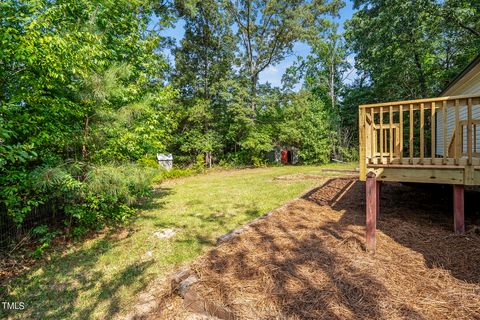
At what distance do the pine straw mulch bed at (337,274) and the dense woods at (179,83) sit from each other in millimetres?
2386

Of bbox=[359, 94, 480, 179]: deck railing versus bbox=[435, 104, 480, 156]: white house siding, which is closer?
bbox=[359, 94, 480, 179]: deck railing

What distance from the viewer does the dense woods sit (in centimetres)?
326

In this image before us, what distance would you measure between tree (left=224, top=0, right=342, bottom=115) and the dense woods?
77 mm

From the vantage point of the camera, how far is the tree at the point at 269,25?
16.0m

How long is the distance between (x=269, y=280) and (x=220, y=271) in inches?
21.7

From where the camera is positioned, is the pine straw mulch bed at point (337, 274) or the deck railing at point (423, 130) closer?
the pine straw mulch bed at point (337, 274)

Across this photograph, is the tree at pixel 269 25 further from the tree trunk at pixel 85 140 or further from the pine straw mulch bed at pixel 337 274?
the pine straw mulch bed at pixel 337 274

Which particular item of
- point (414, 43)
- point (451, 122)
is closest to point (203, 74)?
point (414, 43)

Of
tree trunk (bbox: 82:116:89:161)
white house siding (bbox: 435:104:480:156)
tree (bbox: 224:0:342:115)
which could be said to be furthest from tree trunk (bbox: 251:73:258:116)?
tree trunk (bbox: 82:116:89:161)

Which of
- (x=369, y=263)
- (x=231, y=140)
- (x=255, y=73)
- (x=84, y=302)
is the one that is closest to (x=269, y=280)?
(x=369, y=263)

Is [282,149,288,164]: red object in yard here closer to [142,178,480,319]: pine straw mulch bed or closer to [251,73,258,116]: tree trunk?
[251,73,258,116]: tree trunk

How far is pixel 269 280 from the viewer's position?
2416 millimetres

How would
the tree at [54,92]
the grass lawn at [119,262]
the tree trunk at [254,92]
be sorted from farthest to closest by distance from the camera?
the tree trunk at [254,92] < the tree at [54,92] < the grass lawn at [119,262]

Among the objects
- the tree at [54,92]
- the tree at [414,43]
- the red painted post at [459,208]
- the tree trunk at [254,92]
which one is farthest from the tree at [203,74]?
the red painted post at [459,208]
